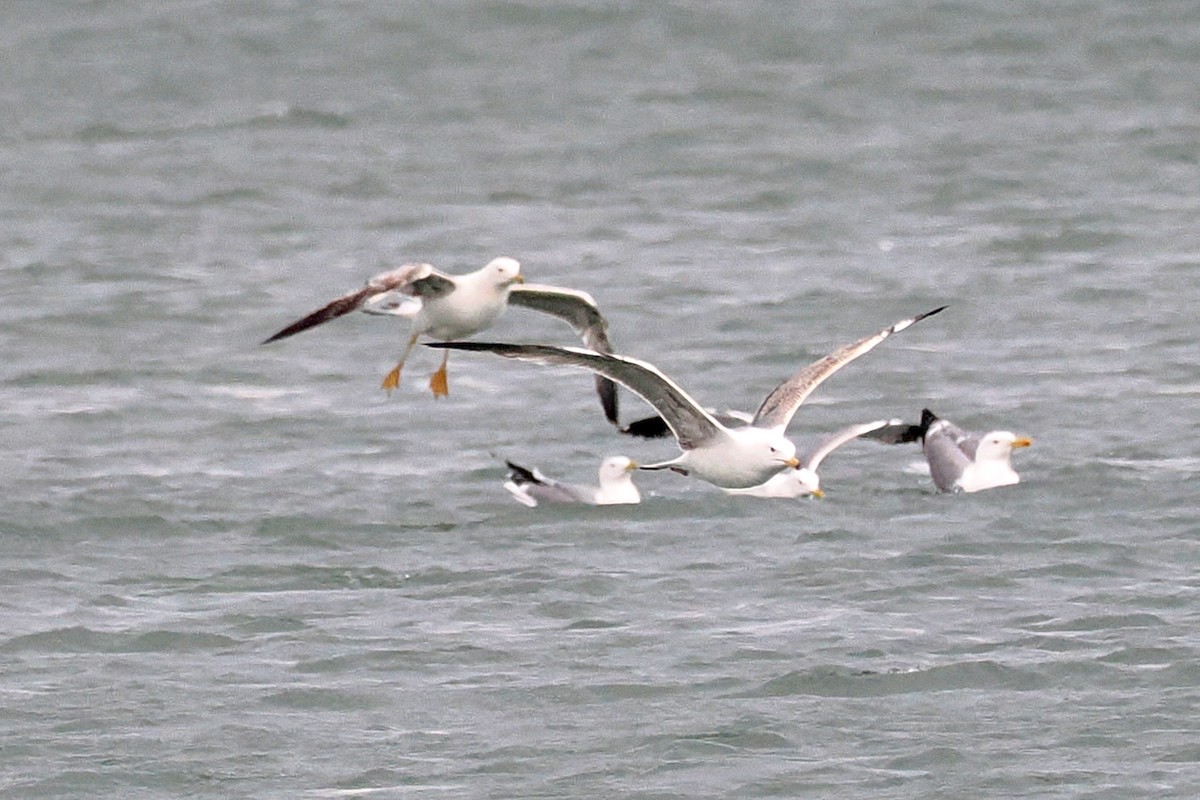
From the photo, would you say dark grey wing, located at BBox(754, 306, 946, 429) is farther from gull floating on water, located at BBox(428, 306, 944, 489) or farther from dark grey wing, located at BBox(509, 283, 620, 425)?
dark grey wing, located at BBox(509, 283, 620, 425)

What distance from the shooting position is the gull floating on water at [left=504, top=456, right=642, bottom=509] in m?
14.8

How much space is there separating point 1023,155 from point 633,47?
24.0 feet

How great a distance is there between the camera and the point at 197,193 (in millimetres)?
26562

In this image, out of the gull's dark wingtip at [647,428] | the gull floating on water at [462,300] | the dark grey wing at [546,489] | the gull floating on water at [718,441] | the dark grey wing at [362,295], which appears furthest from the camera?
the gull's dark wingtip at [647,428]

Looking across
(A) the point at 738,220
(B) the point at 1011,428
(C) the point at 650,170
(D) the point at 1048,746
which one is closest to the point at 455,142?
(C) the point at 650,170

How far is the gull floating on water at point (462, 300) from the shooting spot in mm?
12977

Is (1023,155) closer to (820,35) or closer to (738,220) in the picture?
(738,220)

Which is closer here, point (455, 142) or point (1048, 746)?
point (1048, 746)

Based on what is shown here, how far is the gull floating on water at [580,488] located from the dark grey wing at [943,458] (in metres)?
1.76

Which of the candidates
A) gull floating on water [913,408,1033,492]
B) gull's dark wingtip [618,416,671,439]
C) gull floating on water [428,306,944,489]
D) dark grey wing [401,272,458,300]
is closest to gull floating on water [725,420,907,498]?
gull floating on water [913,408,1033,492]

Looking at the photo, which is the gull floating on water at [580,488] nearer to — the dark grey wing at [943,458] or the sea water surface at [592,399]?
the sea water surface at [592,399]

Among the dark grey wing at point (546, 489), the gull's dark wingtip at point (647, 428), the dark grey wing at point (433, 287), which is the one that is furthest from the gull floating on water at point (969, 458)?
the dark grey wing at point (433, 287)

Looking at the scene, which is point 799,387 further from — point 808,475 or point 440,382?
point 440,382

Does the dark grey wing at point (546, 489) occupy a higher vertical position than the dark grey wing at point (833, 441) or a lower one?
lower
